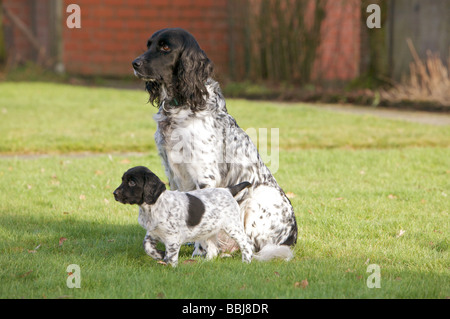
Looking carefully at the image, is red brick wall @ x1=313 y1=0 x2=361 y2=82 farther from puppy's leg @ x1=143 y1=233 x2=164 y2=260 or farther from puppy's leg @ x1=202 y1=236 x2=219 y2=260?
puppy's leg @ x1=143 y1=233 x2=164 y2=260

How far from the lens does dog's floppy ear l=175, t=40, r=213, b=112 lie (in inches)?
199

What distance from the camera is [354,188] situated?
760 cm

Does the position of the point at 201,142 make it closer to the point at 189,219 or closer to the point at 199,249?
the point at 189,219

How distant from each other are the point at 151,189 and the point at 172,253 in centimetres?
52

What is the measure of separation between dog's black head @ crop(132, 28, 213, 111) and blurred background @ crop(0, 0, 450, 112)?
10270 mm

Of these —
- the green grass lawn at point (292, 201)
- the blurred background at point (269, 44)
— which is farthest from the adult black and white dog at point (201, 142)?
the blurred background at point (269, 44)

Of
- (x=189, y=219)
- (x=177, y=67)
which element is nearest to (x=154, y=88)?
(x=177, y=67)

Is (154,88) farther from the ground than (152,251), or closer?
farther from the ground

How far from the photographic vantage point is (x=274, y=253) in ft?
16.1

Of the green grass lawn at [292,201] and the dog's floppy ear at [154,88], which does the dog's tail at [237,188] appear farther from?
the dog's floppy ear at [154,88]

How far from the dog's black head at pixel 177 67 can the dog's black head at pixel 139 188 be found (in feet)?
2.85

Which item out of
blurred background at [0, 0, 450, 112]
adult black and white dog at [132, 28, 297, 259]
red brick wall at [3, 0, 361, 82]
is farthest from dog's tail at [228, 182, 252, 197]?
red brick wall at [3, 0, 361, 82]

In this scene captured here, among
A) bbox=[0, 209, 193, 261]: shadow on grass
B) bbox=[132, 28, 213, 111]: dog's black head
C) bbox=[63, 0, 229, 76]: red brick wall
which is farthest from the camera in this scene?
bbox=[63, 0, 229, 76]: red brick wall
